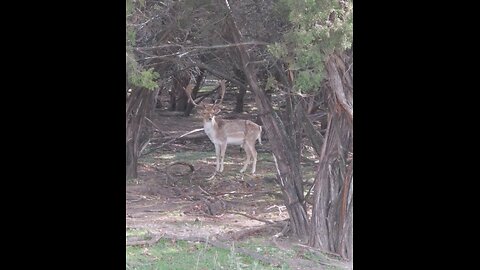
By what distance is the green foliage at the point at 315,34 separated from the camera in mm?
4852

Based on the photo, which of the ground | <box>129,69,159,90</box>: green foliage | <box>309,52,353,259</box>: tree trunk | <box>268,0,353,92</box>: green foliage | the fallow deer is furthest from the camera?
the fallow deer

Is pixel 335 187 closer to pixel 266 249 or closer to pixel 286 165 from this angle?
pixel 286 165

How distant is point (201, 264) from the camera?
6.71 m

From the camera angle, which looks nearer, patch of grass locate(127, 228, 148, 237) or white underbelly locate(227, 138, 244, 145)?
patch of grass locate(127, 228, 148, 237)

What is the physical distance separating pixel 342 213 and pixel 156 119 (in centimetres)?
699

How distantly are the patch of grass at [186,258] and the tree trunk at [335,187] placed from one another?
628 millimetres

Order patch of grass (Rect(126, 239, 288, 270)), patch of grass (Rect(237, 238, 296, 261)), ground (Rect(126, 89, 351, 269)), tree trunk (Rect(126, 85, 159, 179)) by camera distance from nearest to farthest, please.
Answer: patch of grass (Rect(126, 239, 288, 270)), patch of grass (Rect(237, 238, 296, 261)), ground (Rect(126, 89, 351, 269)), tree trunk (Rect(126, 85, 159, 179))

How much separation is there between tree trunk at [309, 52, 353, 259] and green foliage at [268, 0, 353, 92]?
64cm

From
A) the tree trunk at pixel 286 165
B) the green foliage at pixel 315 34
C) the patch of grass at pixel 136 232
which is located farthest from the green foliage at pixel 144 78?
the patch of grass at pixel 136 232

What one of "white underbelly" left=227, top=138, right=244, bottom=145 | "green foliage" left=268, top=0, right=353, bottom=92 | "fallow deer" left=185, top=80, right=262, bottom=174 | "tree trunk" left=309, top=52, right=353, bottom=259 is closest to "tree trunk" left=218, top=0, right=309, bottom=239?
"tree trunk" left=309, top=52, right=353, bottom=259

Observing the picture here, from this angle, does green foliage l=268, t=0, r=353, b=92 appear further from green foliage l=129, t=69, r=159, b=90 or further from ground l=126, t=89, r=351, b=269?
ground l=126, t=89, r=351, b=269

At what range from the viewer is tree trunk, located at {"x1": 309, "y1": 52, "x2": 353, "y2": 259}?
6.38m

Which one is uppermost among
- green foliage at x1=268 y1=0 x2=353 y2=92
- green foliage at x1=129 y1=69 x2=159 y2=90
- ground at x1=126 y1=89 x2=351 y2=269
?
green foliage at x1=268 y1=0 x2=353 y2=92
